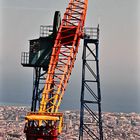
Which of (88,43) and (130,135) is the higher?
(88,43)

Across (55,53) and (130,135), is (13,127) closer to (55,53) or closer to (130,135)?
(130,135)

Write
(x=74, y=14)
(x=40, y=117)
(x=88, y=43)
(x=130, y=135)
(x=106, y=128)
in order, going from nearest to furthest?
(x=40, y=117) → (x=74, y=14) → (x=88, y=43) → (x=130, y=135) → (x=106, y=128)

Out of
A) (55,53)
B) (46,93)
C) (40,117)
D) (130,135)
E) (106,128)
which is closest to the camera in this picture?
(40,117)

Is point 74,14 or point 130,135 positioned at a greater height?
point 74,14

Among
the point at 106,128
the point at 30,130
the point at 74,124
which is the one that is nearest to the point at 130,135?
the point at 106,128

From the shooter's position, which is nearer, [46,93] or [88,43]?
[46,93]

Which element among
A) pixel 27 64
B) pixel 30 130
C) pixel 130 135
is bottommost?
pixel 130 135

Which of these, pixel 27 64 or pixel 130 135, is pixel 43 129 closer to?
pixel 27 64

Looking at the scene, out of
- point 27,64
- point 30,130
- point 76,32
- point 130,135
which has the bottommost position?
point 130,135

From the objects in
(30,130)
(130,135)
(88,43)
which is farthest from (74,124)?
(30,130)
